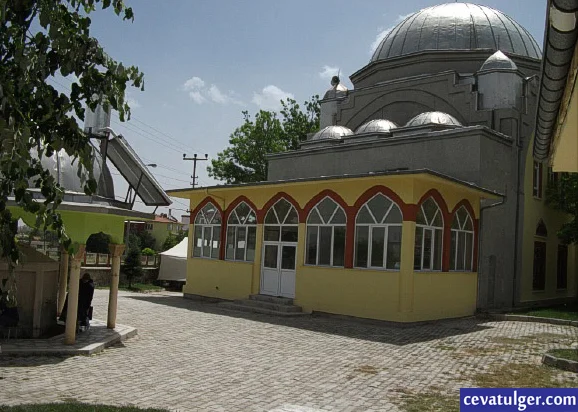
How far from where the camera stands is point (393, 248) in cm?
1617

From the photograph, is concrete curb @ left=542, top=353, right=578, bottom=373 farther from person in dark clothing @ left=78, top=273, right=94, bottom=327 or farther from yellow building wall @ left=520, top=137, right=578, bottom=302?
yellow building wall @ left=520, top=137, right=578, bottom=302

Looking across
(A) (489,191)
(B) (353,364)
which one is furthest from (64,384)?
(A) (489,191)

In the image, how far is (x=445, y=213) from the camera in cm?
1711

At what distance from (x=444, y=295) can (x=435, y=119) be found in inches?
278

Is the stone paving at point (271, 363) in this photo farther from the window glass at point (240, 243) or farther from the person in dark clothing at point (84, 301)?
the window glass at point (240, 243)

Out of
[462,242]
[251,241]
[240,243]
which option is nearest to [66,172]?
[251,241]

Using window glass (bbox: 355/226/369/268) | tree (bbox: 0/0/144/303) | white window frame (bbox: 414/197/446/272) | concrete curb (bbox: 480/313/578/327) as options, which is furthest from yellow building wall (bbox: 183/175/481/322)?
tree (bbox: 0/0/144/303)

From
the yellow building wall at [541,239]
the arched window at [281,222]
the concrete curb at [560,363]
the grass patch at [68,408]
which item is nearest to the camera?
the grass patch at [68,408]

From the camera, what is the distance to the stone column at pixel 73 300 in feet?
34.8

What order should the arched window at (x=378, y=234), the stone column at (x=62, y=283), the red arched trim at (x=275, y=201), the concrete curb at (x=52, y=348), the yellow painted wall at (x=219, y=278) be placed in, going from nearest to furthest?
1. the concrete curb at (x=52, y=348)
2. the stone column at (x=62, y=283)
3. the arched window at (x=378, y=234)
4. the red arched trim at (x=275, y=201)
5. the yellow painted wall at (x=219, y=278)

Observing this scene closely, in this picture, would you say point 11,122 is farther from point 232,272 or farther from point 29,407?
point 232,272

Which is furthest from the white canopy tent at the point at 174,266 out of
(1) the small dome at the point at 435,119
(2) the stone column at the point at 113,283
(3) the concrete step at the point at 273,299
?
(2) the stone column at the point at 113,283

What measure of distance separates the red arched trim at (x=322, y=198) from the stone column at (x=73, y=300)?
8.69 m

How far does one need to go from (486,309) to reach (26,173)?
18.3m
